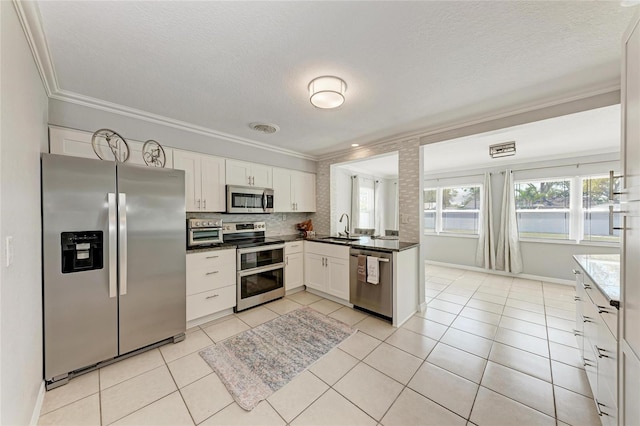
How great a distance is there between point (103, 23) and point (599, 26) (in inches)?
123

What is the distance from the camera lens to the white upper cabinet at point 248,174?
137 inches

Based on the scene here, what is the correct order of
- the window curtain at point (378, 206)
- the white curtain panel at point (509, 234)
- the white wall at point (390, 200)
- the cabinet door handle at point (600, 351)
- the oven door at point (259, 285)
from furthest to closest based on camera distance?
1. the white wall at point (390, 200)
2. the window curtain at point (378, 206)
3. the white curtain panel at point (509, 234)
4. the oven door at point (259, 285)
5. the cabinet door handle at point (600, 351)

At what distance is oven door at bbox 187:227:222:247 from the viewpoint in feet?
9.62

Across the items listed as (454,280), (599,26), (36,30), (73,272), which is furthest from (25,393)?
(454,280)

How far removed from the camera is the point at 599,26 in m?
1.47

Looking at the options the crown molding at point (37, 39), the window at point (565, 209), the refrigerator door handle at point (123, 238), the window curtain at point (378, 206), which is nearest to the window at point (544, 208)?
the window at point (565, 209)

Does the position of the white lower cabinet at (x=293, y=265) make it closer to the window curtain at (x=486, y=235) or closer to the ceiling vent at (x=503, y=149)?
the ceiling vent at (x=503, y=149)

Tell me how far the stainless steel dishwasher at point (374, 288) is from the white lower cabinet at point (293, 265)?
100 cm

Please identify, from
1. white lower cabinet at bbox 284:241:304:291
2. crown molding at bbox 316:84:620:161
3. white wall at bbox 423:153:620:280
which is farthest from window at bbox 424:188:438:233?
white lower cabinet at bbox 284:241:304:291

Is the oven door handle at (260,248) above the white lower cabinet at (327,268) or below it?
above

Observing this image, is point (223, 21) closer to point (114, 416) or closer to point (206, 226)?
point (206, 226)

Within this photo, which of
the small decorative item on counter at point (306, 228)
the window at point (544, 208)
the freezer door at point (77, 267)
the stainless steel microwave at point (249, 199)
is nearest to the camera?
the freezer door at point (77, 267)

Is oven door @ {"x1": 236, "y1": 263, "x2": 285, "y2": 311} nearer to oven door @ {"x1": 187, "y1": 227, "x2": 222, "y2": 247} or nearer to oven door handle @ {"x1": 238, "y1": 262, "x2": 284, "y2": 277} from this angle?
oven door handle @ {"x1": 238, "y1": 262, "x2": 284, "y2": 277}

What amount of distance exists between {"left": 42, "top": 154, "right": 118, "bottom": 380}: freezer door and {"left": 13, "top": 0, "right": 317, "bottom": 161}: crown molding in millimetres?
721
